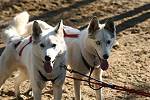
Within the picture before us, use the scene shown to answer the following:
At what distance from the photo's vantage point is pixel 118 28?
8305 millimetres

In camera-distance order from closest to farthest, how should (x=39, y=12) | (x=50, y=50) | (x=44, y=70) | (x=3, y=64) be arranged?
(x=50, y=50) → (x=44, y=70) → (x=3, y=64) → (x=39, y=12)

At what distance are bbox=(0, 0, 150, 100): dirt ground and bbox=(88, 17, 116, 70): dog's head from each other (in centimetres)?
125

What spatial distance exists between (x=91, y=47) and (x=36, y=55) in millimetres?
716

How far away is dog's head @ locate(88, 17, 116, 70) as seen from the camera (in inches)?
179

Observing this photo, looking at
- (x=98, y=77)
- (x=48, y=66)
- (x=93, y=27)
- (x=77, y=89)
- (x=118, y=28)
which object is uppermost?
(x=93, y=27)

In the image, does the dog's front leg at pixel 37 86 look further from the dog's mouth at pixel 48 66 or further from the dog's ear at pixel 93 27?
the dog's ear at pixel 93 27

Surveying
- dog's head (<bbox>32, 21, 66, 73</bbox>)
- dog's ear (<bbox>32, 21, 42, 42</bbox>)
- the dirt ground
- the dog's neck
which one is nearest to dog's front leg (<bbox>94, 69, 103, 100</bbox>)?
the dog's neck

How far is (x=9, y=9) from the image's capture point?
9.20 metres

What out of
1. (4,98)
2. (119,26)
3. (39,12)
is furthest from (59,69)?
(39,12)

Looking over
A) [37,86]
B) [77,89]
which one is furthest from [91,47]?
[37,86]

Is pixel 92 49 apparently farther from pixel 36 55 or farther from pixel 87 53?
pixel 36 55

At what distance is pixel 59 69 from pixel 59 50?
1.03 feet

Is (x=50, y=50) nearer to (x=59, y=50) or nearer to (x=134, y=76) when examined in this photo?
(x=59, y=50)

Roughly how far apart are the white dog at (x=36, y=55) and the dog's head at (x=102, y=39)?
354 millimetres
